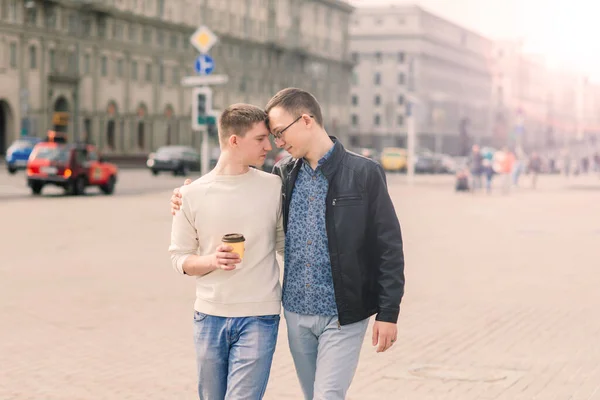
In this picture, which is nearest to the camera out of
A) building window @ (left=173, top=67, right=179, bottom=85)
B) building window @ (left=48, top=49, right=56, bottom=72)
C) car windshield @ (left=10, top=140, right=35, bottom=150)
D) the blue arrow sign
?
the blue arrow sign

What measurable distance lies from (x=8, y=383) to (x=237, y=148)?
3301 millimetres

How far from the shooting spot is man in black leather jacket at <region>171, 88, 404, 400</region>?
13.8ft

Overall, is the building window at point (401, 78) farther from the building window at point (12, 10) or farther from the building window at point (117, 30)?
the building window at point (12, 10)

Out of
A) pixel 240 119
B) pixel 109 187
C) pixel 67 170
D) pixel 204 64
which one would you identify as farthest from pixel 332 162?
pixel 109 187

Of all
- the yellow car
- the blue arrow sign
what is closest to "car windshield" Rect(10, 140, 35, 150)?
the blue arrow sign

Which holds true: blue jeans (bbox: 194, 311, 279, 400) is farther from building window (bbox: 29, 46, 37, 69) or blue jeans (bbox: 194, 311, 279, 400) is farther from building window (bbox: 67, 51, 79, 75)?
building window (bbox: 67, 51, 79, 75)

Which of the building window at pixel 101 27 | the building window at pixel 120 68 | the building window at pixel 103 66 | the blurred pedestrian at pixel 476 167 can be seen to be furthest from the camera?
the building window at pixel 120 68

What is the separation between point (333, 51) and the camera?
338 feet

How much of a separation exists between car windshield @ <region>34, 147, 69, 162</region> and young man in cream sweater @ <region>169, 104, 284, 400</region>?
29.0 meters

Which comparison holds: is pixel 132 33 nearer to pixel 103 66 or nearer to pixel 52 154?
pixel 103 66

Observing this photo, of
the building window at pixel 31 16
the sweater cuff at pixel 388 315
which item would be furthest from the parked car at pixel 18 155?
the sweater cuff at pixel 388 315

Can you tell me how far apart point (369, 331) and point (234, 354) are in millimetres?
4737

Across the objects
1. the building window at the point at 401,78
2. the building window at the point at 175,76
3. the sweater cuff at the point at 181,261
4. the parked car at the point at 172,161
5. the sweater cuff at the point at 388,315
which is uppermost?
the building window at the point at 401,78

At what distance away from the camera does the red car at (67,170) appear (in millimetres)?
32406
